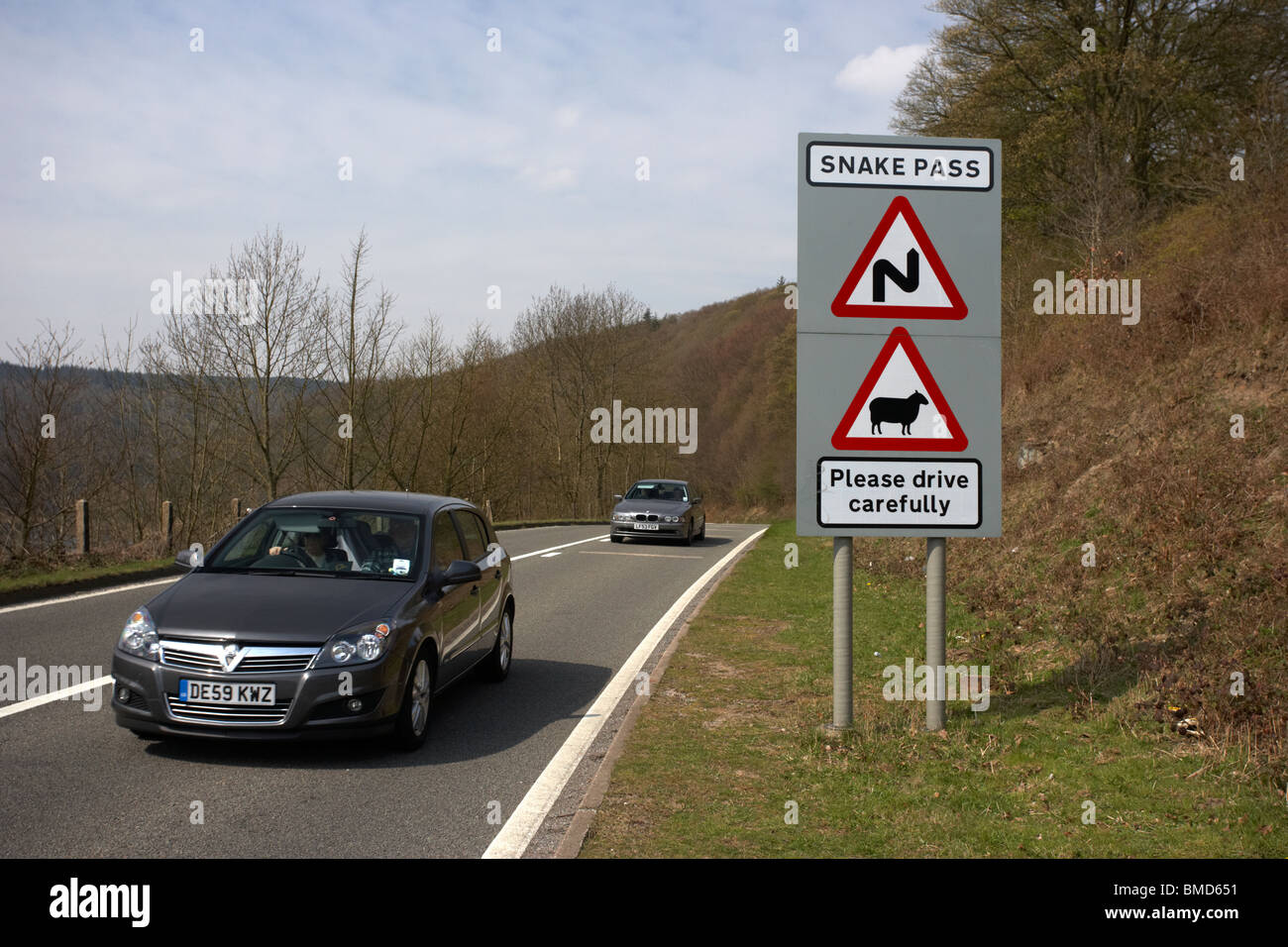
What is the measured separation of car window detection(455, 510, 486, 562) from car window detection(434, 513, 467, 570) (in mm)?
239

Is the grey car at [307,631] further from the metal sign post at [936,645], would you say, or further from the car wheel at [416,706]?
the metal sign post at [936,645]

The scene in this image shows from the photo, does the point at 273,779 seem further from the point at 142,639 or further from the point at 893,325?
the point at 893,325

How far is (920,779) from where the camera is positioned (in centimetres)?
595

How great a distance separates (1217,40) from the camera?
2812cm

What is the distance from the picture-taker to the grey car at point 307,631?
19.9 ft

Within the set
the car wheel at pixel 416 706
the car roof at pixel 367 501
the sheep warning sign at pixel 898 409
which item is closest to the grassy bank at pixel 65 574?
the car roof at pixel 367 501

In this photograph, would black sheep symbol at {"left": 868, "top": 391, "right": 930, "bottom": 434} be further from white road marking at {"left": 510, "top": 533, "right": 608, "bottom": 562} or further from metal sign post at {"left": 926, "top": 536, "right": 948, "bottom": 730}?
white road marking at {"left": 510, "top": 533, "right": 608, "bottom": 562}

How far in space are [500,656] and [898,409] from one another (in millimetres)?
4053

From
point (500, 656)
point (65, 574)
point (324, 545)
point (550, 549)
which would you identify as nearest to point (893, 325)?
point (324, 545)

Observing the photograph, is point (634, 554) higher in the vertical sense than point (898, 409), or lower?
lower

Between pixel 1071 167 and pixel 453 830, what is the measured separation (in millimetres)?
27306

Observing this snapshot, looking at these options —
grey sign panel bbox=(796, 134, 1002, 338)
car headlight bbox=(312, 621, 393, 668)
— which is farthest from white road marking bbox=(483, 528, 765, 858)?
grey sign panel bbox=(796, 134, 1002, 338)

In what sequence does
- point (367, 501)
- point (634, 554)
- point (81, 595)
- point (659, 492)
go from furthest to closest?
point (659, 492) < point (634, 554) < point (81, 595) < point (367, 501)
